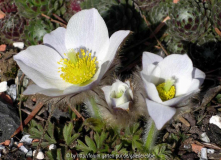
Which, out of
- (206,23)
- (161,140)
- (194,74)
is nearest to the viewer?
(194,74)

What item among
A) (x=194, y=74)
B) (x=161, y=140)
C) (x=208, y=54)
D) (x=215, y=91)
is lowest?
(x=161, y=140)

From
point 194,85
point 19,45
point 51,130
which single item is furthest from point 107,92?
point 19,45

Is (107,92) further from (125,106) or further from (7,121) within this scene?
(7,121)

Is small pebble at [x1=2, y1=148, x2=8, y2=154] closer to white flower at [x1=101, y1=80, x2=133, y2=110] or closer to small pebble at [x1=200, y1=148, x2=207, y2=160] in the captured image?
white flower at [x1=101, y1=80, x2=133, y2=110]

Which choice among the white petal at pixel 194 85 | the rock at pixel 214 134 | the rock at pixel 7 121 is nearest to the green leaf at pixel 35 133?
the rock at pixel 7 121

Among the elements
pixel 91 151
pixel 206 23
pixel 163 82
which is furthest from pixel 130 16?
pixel 91 151

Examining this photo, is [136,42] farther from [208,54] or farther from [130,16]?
[208,54]

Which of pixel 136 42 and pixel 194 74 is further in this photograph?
pixel 136 42
